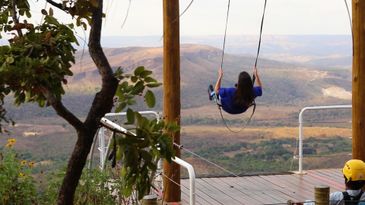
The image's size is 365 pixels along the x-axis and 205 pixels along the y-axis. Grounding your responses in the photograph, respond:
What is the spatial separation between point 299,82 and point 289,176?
36376mm

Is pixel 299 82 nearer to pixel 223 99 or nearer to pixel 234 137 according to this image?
pixel 234 137

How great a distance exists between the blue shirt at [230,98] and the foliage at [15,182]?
8.48 ft

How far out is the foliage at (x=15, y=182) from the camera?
4746 mm

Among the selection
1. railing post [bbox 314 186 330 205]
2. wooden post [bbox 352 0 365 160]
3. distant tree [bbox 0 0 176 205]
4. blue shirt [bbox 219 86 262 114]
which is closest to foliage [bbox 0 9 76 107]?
distant tree [bbox 0 0 176 205]

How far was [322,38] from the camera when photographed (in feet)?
351

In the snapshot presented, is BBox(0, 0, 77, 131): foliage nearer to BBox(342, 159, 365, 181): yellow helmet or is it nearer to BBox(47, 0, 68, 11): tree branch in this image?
BBox(47, 0, 68, 11): tree branch

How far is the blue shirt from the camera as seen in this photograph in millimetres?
6824

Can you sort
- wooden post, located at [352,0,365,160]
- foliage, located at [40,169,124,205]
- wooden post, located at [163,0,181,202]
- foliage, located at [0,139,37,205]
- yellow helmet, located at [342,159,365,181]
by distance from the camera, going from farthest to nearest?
wooden post, located at [163,0,181,202], wooden post, located at [352,0,365,160], foliage, located at [40,169,124,205], foliage, located at [0,139,37,205], yellow helmet, located at [342,159,365,181]

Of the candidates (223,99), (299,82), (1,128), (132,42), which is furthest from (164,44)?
(132,42)

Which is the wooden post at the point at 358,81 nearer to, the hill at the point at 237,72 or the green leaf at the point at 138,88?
the green leaf at the point at 138,88

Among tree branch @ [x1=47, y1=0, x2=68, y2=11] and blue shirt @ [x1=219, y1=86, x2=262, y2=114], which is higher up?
tree branch @ [x1=47, y1=0, x2=68, y2=11]

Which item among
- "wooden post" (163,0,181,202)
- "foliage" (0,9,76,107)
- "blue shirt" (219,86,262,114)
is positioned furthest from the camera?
"blue shirt" (219,86,262,114)

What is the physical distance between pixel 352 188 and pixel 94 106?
2.77 metres

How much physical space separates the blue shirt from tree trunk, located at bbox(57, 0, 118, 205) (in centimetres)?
485
